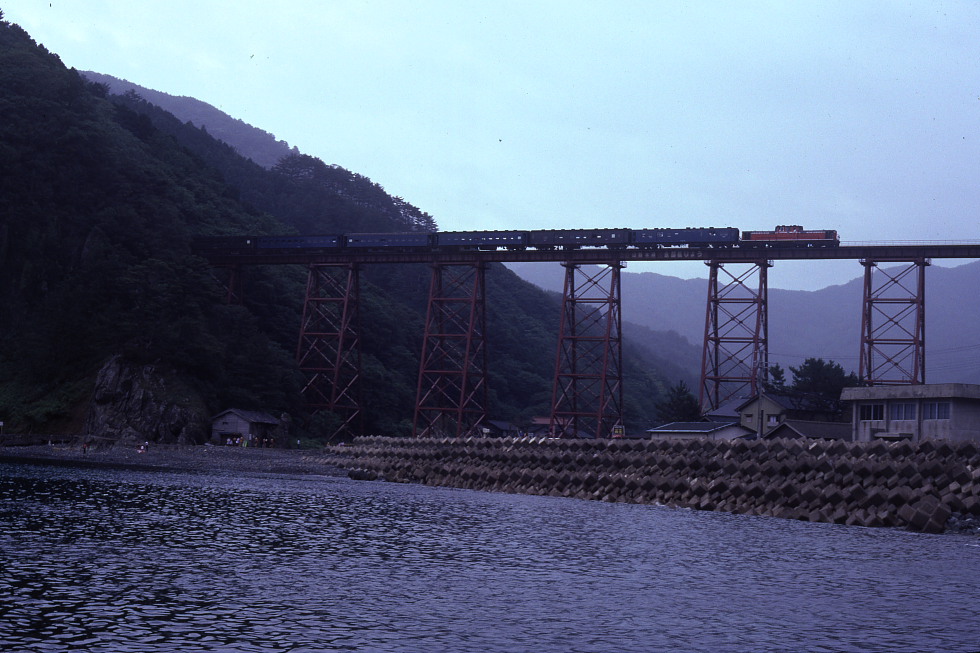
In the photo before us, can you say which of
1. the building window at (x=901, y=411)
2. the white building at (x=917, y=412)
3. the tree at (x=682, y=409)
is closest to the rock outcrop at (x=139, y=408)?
the tree at (x=682, y=409)

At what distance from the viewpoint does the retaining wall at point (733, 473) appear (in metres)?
24.2

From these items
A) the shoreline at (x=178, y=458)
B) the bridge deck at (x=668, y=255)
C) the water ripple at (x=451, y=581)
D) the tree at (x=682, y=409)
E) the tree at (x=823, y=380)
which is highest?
the bridge deck at (x=668, y=255)

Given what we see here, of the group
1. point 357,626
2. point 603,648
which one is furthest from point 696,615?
point 357,626

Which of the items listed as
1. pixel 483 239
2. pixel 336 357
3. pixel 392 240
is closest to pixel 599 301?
pixel 483 239

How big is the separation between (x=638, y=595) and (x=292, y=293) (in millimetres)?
58983

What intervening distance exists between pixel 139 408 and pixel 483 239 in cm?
2038

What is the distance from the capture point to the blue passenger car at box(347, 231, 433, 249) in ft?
180

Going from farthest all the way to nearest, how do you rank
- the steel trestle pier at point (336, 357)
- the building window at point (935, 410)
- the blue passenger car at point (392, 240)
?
the blue passenger car at point (392, 240) → the steel trestle pier at point (336, 357) → the building window at point (935, 410)

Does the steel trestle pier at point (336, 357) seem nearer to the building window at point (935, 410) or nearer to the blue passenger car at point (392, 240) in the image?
the blue passenger car at point (392, 240)

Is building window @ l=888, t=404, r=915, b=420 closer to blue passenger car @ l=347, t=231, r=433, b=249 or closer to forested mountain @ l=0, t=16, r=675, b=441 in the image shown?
blue passenger car @ l=347, t=231, r=433, b=249

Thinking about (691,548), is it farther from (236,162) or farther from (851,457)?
(236,162)

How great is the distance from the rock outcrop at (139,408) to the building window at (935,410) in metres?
34.4

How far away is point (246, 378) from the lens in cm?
5391

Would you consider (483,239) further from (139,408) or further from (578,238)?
(139,408)
